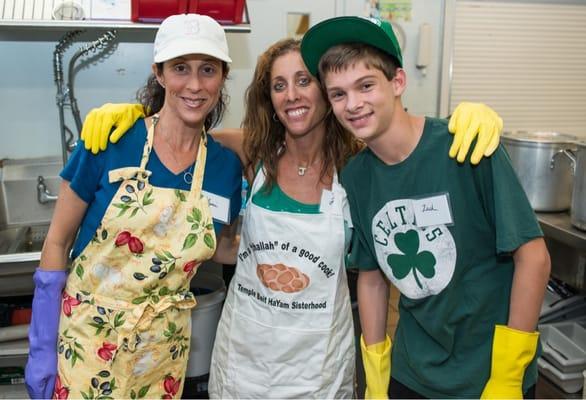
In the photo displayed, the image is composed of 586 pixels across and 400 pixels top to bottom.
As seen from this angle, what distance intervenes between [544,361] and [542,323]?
0.20 metres

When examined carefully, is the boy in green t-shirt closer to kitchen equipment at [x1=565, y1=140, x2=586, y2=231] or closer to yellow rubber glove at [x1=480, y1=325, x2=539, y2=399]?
yellow rubber glove at [x1=480, y1=325, x2=539, y2=399]

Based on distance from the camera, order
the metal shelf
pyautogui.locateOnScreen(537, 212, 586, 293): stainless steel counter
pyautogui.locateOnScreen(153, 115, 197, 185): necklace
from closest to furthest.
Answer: pyautogui.locateOnScreen(153, 115, 197, 185): necklace → pyautogui.locateOnScreen(537, 212, 586, 293): stainless steel counter → the metal shelf

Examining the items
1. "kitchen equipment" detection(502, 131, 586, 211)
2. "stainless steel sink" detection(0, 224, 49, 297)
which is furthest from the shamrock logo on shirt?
"stainless steel sink" detection(0, 224, 49, 297)

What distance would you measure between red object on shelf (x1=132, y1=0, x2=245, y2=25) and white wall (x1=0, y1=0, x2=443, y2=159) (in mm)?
368

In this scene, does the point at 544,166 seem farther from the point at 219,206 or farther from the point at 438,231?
the point at 219,206

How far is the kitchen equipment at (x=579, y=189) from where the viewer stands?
1.82 metres

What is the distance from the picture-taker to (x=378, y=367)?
52.0 inches

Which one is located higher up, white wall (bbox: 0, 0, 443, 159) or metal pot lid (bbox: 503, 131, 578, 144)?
white wall (bbox: 0, 0, 443, 159)

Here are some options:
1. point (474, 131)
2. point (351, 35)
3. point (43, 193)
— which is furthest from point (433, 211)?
point (43, 193)

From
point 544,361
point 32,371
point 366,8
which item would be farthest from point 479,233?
point 366,8

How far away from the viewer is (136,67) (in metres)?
2.69

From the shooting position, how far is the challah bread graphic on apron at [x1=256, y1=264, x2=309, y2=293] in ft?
4.66

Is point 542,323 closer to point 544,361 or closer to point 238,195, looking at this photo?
point 544,361

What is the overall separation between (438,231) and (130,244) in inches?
28.4
